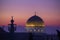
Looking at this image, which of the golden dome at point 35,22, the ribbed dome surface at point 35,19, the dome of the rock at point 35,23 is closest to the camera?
the dome of the rock at point 35,23

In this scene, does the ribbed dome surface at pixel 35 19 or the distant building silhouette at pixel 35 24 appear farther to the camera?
the ribbed dome surface at pixel 35 19

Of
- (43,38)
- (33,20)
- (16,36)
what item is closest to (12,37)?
(16,36)

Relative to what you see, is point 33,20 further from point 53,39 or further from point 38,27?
point 53,39

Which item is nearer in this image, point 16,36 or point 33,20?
point 16,36

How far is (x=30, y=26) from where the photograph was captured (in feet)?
167

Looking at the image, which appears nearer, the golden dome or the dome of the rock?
the dome of the rock

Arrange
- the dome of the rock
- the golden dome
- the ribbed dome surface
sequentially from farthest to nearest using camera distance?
the ribbed dome surface → the golden dome → the dome of the rock

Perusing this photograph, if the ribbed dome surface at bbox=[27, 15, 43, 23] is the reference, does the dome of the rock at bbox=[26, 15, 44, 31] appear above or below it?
below

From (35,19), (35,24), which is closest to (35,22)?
(35,24)

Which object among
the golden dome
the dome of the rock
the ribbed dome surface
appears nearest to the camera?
the dome of the rock

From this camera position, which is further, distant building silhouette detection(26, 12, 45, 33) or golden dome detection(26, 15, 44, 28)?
golden dome detection(26, 15, 44, 28)

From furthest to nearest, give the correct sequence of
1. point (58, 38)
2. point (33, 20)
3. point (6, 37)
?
point (33, 20) < point (58, 38) < point (6, 37)

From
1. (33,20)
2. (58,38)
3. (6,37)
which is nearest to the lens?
(6,37)

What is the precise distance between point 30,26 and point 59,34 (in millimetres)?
17306
